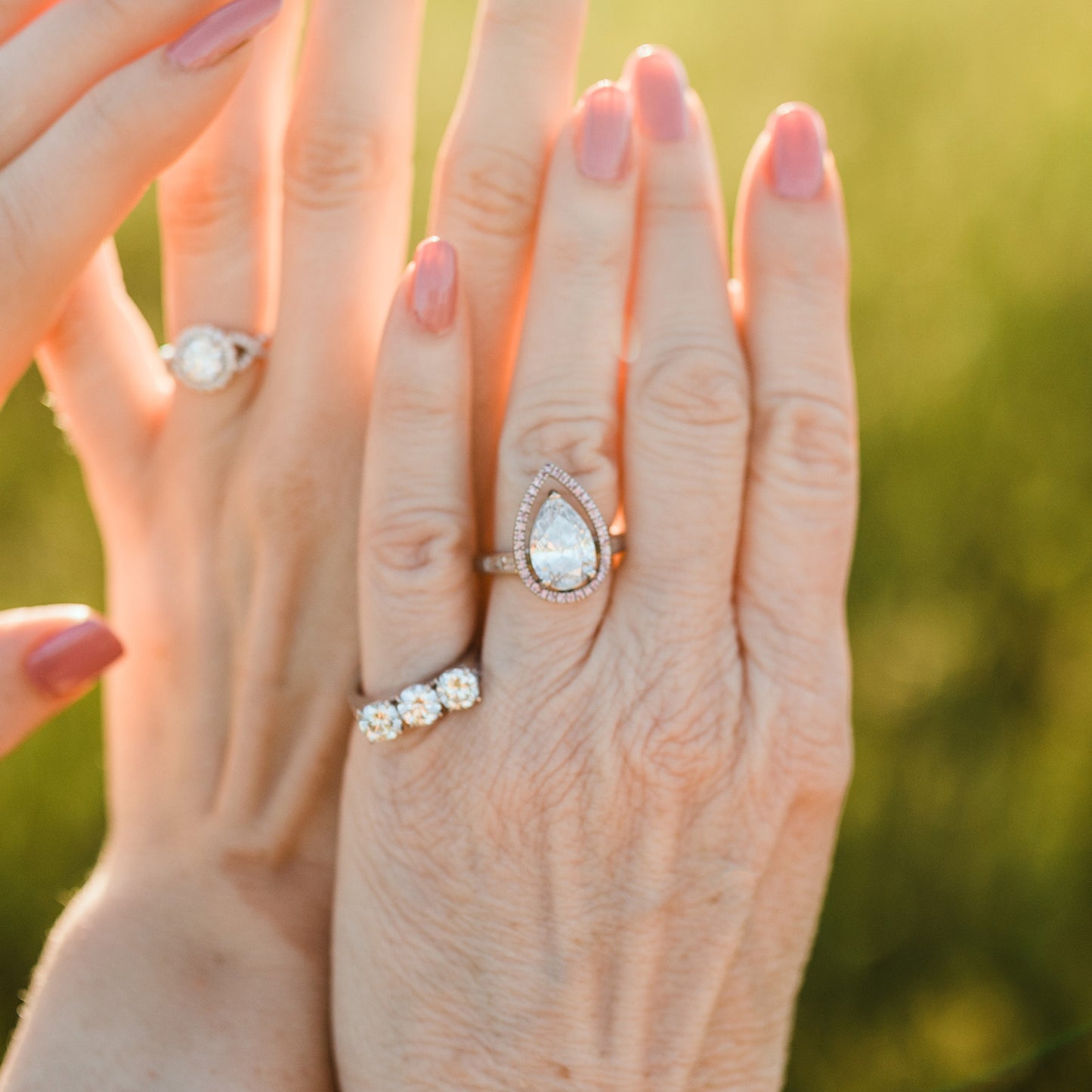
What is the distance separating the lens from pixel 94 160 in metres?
1.50

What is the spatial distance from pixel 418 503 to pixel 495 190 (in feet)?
1.53

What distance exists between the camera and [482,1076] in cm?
140

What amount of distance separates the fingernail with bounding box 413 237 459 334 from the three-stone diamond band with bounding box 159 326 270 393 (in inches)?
16.8

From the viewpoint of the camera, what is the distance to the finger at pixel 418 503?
1444 mm

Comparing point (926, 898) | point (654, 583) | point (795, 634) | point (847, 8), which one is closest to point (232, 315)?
point (654, 583)

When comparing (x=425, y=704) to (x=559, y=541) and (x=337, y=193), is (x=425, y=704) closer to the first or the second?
(x=559, y=541)

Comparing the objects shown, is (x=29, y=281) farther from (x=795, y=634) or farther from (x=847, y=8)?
(x=847, y=8)

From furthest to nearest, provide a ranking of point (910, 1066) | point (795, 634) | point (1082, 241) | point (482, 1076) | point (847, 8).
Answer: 1. point (847, 8)
2. point (1082, 241)
3. point (910, 1066)
4. point (795, 634)
5. point (482, 1076)

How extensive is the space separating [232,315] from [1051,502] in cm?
187

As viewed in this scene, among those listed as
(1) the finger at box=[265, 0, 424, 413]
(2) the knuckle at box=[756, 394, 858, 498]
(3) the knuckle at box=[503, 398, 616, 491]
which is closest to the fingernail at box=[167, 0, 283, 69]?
(1) the finger at box=[265, 0, 424, 413]

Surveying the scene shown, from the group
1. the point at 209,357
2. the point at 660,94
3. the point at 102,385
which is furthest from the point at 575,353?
the point at 102,385

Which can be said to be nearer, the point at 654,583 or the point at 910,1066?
the point at 654,583

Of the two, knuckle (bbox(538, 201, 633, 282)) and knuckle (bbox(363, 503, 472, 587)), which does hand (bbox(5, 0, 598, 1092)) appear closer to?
knuckle (bbox(538, 201, 633, 282))

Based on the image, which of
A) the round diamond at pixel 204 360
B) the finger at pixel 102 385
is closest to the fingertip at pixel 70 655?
the finger at pixel 102 385
